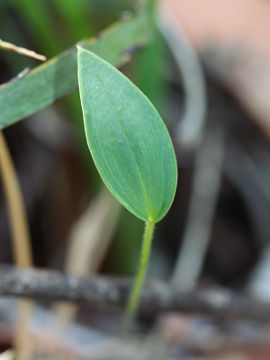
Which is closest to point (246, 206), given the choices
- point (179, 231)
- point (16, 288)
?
point (179, 231)

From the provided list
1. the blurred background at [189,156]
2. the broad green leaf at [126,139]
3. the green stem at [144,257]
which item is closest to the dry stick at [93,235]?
the blurred background at [189,156]

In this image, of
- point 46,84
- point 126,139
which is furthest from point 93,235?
point 126,139

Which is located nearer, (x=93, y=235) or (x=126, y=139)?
(x=126, y=139)

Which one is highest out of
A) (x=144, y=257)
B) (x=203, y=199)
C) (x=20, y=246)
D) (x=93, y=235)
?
(x=203, y=199)

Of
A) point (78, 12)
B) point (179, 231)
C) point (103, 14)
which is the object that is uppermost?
point (103, 14)

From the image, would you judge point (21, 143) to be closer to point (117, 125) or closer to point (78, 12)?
point (78, 12)

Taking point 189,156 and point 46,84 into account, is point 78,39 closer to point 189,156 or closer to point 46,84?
point 189,156
